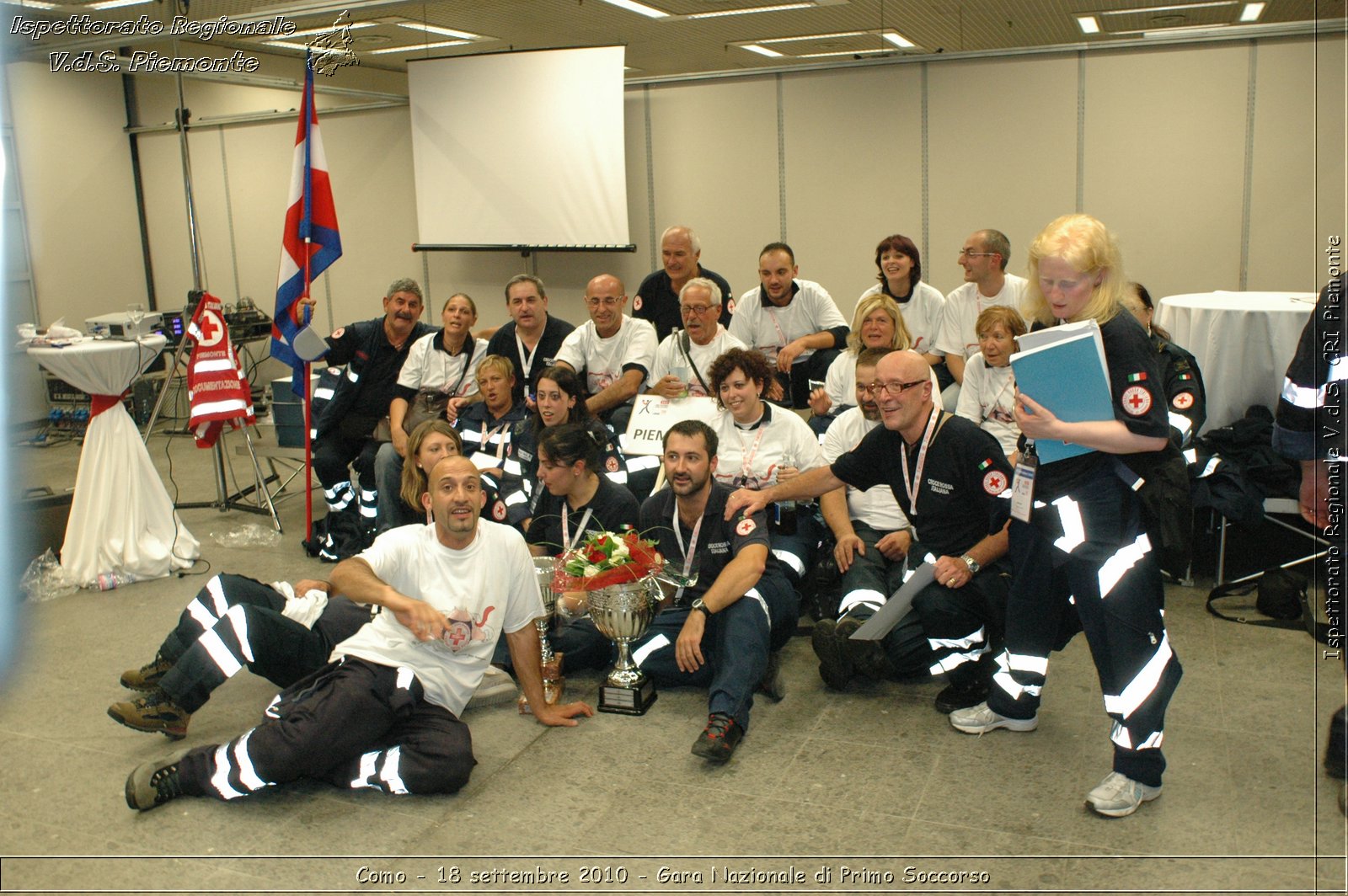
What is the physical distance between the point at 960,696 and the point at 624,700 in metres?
1.16

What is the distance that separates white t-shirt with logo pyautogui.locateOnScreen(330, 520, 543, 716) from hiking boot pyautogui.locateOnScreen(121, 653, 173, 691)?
2.86ft

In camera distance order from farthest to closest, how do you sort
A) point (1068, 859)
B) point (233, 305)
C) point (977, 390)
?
point (233, 305), point (977, 390), point (1068, 859)

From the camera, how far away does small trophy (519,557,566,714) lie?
3835 mm

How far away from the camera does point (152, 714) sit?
353 cm

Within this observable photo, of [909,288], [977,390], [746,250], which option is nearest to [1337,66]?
[909,288]

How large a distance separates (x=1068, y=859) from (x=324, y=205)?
5033 mm

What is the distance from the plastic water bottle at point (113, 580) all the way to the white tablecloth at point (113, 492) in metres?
0.02

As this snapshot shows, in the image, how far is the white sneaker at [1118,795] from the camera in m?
2.93

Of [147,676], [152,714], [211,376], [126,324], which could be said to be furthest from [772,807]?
[126,324]

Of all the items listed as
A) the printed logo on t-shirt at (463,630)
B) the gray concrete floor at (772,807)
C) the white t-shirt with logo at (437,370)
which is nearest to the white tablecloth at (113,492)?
the white t-shirt with logo at (437,370)

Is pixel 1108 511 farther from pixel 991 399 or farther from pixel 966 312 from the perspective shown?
pixel 966 312

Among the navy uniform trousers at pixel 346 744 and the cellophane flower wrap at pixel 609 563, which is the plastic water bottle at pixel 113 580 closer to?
the navy uniform trousers at pixel 346 744

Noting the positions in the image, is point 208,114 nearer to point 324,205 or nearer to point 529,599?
point 324,205

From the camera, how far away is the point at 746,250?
24.3ft
